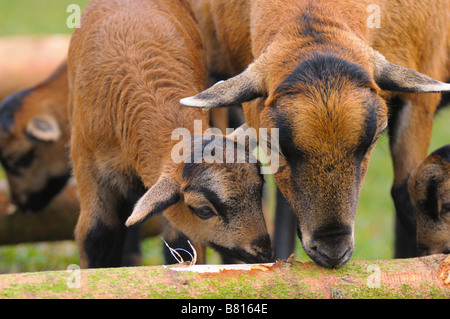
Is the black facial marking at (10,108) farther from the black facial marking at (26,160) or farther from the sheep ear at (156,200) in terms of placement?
the sheep ear at (156,200)

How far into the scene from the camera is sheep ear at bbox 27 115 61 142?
29.2ft

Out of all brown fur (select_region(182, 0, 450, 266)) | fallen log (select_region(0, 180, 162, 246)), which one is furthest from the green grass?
brown fur (select_region(182, 0, 450, 266))

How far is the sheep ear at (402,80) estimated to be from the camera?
5.38 metres

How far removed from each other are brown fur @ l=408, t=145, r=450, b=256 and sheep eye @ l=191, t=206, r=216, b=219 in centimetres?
207

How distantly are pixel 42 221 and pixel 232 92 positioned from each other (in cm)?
451

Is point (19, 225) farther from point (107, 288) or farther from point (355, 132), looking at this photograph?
point (355, 132)

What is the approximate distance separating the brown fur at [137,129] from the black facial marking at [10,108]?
2.19 meters

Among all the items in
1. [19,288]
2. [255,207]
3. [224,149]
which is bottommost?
[19,288]

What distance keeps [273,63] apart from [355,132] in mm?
951

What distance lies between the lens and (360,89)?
500 cm

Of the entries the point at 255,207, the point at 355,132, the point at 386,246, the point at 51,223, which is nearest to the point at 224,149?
the point at 255,207

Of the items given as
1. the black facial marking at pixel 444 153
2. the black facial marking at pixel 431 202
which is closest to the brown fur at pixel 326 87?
the black facial marking at pixel 444 153

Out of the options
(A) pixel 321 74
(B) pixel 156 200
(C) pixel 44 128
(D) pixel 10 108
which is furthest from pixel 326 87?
(D) pixel 10 108
